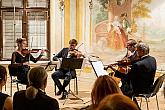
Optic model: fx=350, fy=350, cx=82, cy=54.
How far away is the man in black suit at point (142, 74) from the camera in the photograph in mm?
4797

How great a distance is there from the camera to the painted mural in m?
8.09

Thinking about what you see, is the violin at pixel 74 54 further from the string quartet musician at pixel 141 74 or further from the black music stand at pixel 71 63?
the string quartet musician at pixel 141 74

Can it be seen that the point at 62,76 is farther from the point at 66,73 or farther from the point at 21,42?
the point at 21,42

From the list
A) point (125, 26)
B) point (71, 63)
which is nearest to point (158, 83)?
point (71, 63)

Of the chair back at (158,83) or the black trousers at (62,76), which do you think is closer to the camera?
the chair back at (158,83)

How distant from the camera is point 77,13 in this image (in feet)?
29.7

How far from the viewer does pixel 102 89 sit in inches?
91.3

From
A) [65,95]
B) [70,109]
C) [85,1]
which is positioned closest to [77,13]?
[85,1]

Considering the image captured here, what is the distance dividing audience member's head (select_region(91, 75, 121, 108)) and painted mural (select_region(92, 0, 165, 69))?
583 centimetres

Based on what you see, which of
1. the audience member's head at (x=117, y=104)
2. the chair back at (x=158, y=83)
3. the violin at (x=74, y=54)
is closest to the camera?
the audience member's head at (x=117, y=104)

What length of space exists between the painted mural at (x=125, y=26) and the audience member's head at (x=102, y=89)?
5825 mm

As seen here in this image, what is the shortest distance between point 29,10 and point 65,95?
3.37m

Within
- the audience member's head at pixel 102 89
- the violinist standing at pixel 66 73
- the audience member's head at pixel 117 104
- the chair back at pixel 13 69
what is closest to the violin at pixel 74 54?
the violinist standing at pixel 66 73

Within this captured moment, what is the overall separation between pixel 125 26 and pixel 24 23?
270cm
